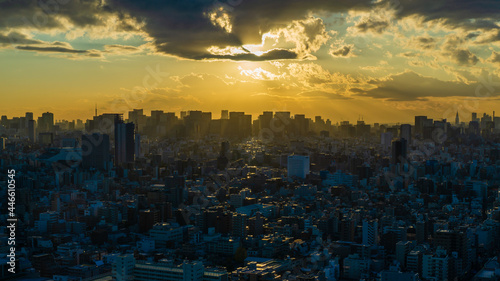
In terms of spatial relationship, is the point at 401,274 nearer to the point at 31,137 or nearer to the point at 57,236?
the point at 57,236

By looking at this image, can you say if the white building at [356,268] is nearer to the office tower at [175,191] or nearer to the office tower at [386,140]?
the office tower at [175,191]

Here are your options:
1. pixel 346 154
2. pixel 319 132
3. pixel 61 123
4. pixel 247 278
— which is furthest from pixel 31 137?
pixel 247 278

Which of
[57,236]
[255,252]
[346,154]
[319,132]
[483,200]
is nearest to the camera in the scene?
[255,252]

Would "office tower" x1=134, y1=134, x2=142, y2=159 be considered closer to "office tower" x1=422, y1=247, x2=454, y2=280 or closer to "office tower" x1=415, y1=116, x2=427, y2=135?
"office tower" x1=415, y1=116, x2=427, y2=135

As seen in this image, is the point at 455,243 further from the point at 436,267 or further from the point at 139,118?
the point at 139,118

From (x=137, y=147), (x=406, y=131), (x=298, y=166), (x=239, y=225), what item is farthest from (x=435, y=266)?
(x=406, y=131)

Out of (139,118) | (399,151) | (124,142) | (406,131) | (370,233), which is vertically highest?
(139,118)

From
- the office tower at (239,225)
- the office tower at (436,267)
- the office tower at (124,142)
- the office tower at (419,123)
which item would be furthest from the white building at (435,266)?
the office tower at (419,123)
